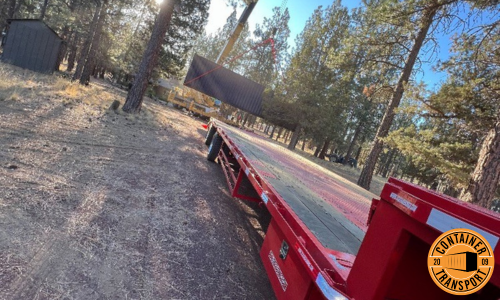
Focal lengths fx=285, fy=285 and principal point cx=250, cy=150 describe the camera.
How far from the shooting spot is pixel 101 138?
7.41m

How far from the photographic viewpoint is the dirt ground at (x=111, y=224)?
8.79 ft

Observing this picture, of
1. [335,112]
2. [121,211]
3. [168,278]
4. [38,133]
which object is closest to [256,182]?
[168,278]

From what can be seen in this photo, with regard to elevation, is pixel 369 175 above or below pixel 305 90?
below

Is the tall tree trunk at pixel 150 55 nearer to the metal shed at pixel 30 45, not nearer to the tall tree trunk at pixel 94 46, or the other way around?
the tall tree trunk at pixel 94 46

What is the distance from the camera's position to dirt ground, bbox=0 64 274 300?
268cm

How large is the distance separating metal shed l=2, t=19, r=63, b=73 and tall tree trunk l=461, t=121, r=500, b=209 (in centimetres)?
2390

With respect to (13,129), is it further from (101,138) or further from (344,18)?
(344,18)

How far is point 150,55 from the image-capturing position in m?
11.8

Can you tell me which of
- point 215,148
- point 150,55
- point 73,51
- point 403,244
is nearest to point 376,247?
point 403,244

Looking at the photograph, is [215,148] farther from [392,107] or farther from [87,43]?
[87,43]

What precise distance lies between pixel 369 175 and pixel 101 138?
1114 cm

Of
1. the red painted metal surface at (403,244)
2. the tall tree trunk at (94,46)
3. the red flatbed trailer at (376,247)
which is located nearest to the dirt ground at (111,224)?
the red flatbed trailer at (376,247)

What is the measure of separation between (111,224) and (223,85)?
74.7 ft

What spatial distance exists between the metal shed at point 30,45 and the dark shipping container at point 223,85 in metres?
9.56
